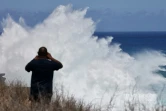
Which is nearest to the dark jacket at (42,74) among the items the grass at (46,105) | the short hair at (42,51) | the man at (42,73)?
the man at (42,73)

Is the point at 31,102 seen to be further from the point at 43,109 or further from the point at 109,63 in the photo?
the point at 109,63

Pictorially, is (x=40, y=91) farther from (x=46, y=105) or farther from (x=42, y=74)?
(x=46, y=105)

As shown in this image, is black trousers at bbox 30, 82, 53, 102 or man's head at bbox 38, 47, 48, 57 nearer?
black trousers at bbox 30, 82, 53, 102

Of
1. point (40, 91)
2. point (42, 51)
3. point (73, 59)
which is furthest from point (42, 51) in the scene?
point (73, 59)

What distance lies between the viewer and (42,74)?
1016cm

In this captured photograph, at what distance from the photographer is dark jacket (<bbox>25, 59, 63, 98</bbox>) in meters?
10.1

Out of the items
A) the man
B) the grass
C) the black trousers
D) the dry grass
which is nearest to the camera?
the grass

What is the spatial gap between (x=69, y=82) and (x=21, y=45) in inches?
172

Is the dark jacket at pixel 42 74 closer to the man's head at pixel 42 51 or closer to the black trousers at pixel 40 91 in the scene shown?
the black trousers at pixel 40 91

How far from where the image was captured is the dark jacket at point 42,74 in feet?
33.2

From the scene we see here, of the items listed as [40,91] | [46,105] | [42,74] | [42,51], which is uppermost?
[42,51]

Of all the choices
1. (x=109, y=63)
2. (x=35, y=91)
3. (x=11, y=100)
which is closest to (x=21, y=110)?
(x=11, y=100)

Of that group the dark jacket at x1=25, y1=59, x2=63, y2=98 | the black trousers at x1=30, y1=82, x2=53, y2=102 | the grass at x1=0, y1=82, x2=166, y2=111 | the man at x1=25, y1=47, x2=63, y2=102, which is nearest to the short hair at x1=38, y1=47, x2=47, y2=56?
the man at x1=25, y1=47, x2=63, y2=102

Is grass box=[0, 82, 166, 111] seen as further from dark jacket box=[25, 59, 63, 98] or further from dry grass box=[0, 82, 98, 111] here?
dark jacket box=[25, 59, 63, 98]
